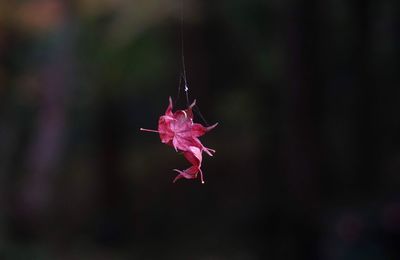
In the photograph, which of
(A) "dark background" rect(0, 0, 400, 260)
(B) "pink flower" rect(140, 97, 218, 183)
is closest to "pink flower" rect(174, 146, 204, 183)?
(B) "pink flower" rect(140, 97, 218, 183)

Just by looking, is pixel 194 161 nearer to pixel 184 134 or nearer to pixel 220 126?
pixel 184 134

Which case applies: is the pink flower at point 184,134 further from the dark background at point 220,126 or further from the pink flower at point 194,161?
the dark background at point 220,126

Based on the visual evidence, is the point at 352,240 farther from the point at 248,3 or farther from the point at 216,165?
the point at 216,165

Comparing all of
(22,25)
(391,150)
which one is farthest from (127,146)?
(391,150)

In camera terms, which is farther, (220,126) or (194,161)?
(220,126)

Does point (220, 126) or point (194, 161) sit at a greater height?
point (220, 126)

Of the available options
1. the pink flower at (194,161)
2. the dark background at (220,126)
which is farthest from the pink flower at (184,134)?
the dark background at (220,126)

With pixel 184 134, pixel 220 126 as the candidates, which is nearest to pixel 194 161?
pixel 184 134

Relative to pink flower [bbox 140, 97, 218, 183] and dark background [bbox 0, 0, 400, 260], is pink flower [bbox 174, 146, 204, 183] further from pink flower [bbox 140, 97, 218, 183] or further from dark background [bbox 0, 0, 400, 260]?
dark background [bbox 0, 0, 400, 260]
